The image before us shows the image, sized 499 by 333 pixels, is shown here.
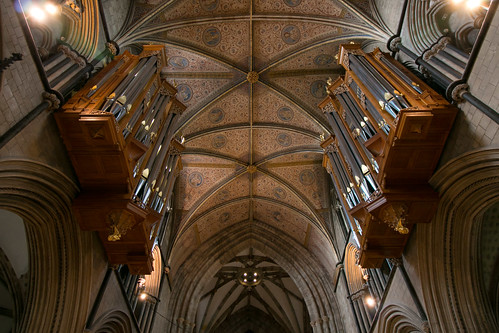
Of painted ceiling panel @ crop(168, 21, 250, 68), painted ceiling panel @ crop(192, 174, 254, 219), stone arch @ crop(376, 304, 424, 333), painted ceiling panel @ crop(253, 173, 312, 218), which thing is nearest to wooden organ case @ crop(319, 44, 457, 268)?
stone arch @ crop(376, 304, 424, 333)

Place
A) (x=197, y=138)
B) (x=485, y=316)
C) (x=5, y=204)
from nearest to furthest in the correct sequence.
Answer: (x=5, y=204)
(x=485, y=316)
(x=197, y=138)

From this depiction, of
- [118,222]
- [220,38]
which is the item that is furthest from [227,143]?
[118,222]

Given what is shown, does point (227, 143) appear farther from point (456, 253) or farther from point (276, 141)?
point (456, 253)

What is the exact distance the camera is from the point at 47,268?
7.00 meters

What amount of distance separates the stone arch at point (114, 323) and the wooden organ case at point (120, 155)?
106 cm

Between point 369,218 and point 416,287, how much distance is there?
1.78 metres

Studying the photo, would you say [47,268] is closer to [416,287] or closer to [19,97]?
[19,97]

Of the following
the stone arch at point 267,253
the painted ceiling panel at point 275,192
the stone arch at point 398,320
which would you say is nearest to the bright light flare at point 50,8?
the stone arch at point 398,320

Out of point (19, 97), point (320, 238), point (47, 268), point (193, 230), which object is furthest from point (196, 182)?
point (19, 97)

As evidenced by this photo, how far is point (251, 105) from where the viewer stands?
12.8m

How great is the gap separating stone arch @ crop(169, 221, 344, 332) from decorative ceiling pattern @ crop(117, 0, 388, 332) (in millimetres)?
166

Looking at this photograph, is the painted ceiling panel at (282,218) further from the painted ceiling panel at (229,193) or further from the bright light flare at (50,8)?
the bright light flare at (50,8)

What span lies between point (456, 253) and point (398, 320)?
224cm

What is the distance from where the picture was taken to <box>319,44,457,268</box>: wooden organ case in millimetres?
6121
